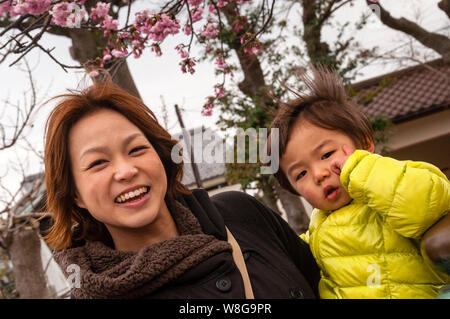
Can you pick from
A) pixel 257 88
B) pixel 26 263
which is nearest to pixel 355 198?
pixel 257 88

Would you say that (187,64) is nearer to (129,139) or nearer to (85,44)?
(85,44)

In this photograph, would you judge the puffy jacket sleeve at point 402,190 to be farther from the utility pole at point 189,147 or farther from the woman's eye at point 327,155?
the utility pole at point 189,147

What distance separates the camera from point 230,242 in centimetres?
165

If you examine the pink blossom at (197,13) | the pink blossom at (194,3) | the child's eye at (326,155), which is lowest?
the child's eye at (326,155)

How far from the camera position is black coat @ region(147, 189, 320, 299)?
145 centimetres

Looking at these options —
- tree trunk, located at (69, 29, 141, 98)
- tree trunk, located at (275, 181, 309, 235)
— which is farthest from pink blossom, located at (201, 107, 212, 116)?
Result: tree trunk, located at (69, 29, 141, 98)

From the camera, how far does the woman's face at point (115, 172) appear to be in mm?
1464

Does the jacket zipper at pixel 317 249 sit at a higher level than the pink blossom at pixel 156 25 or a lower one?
lower

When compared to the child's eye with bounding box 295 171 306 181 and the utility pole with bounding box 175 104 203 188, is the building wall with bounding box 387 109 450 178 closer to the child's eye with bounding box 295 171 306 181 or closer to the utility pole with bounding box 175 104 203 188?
the utility pole with bounding box 175 104 203 188

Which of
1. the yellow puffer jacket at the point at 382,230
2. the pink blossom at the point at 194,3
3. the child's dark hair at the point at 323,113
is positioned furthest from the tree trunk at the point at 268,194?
the yellow puffer jacket at the point at 382,230

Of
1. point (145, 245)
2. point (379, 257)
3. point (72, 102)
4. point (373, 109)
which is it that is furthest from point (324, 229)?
point (373, 109)

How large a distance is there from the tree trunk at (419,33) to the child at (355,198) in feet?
19.1

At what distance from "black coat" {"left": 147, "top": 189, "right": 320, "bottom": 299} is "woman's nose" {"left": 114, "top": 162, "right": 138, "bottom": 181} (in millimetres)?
403
